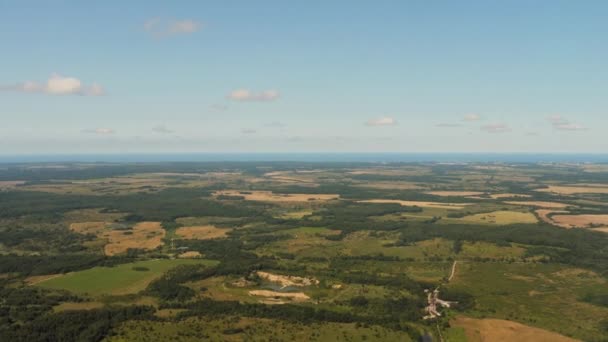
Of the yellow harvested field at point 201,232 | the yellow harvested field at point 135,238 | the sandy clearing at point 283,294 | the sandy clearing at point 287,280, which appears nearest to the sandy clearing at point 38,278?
the yellow harvested field at point 135,238

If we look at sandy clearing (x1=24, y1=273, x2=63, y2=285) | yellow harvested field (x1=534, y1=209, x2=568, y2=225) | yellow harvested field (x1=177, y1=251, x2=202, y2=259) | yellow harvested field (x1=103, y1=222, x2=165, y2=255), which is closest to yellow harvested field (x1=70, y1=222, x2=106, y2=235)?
yellow harvested field (x1=103, y1=222, x2=165, y2=255)

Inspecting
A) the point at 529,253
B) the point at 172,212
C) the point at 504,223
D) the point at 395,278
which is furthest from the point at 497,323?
the point at 172,212

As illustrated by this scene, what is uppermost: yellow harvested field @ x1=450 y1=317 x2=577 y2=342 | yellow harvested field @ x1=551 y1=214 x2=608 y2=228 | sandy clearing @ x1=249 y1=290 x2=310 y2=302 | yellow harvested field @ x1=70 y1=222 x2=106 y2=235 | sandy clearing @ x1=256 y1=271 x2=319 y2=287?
yellow harvested field @ x1=551 y1=214 x2=608 y2=228

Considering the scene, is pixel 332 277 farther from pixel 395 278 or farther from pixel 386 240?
pixel 386 240

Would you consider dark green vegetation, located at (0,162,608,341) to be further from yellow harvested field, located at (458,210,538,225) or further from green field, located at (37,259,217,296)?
yellow harvested field, located at (458,210,538,225)

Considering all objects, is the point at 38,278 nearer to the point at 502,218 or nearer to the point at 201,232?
the point at 201,232
